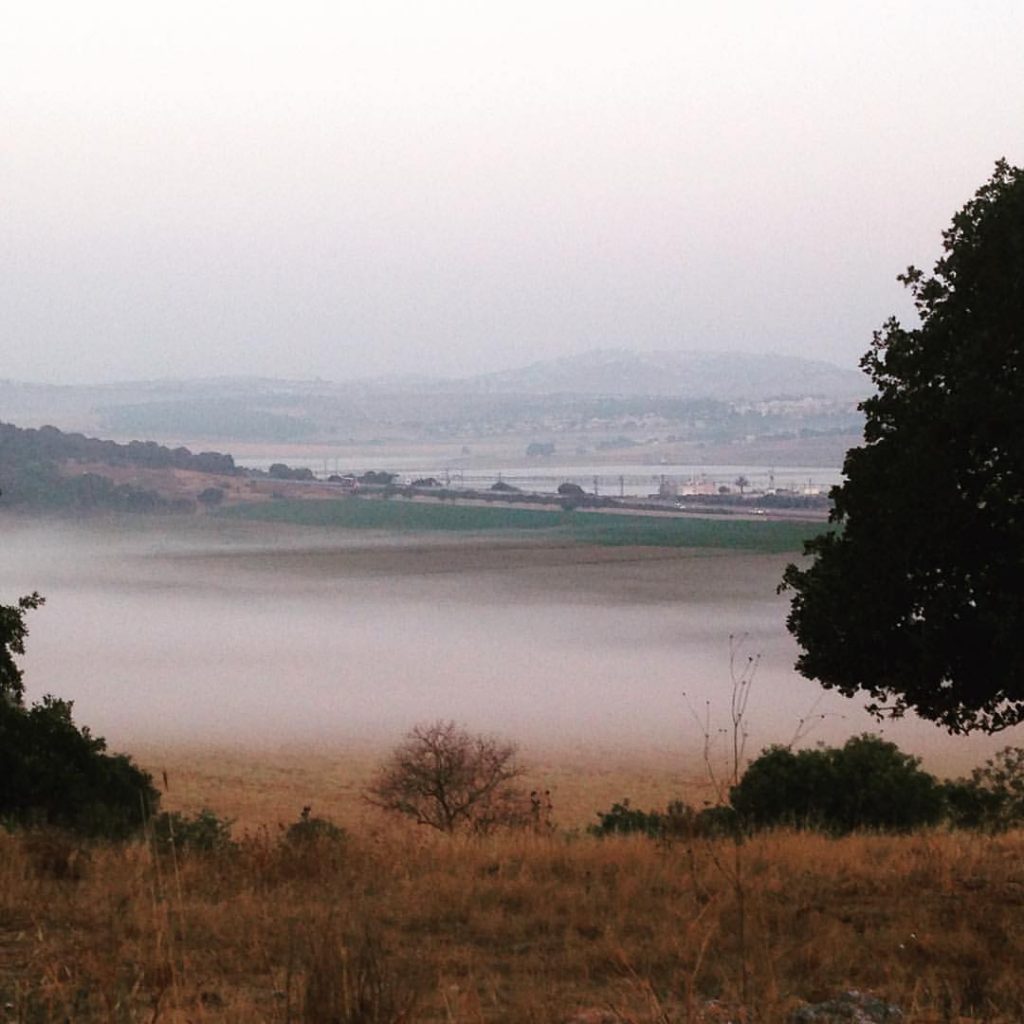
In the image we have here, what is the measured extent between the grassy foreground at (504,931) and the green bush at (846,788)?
14331mm

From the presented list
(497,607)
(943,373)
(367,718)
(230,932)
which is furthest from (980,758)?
(497,607)

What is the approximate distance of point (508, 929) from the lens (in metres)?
10.3

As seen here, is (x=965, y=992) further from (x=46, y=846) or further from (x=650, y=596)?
(x=650, y=596)

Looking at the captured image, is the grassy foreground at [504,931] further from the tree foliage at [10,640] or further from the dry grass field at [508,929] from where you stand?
the tree foliage at [10,640]

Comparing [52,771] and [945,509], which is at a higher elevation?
[945,509]

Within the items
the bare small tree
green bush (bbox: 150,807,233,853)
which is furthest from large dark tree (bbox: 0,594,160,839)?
the bare small tree

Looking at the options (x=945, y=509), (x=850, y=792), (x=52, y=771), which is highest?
(x=945, y=509)

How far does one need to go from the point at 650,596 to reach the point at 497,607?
65.1 ft

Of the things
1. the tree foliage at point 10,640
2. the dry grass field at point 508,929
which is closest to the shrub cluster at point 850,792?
→ the tree foliage at point 10,640

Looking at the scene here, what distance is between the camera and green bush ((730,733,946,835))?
2903 centimetres

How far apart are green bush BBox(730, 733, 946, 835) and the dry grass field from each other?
43.4 ft

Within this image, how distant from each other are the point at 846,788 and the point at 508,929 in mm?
20723

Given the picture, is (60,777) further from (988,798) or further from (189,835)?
(988,798)

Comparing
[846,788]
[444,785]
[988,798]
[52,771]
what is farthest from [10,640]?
[988,798]
